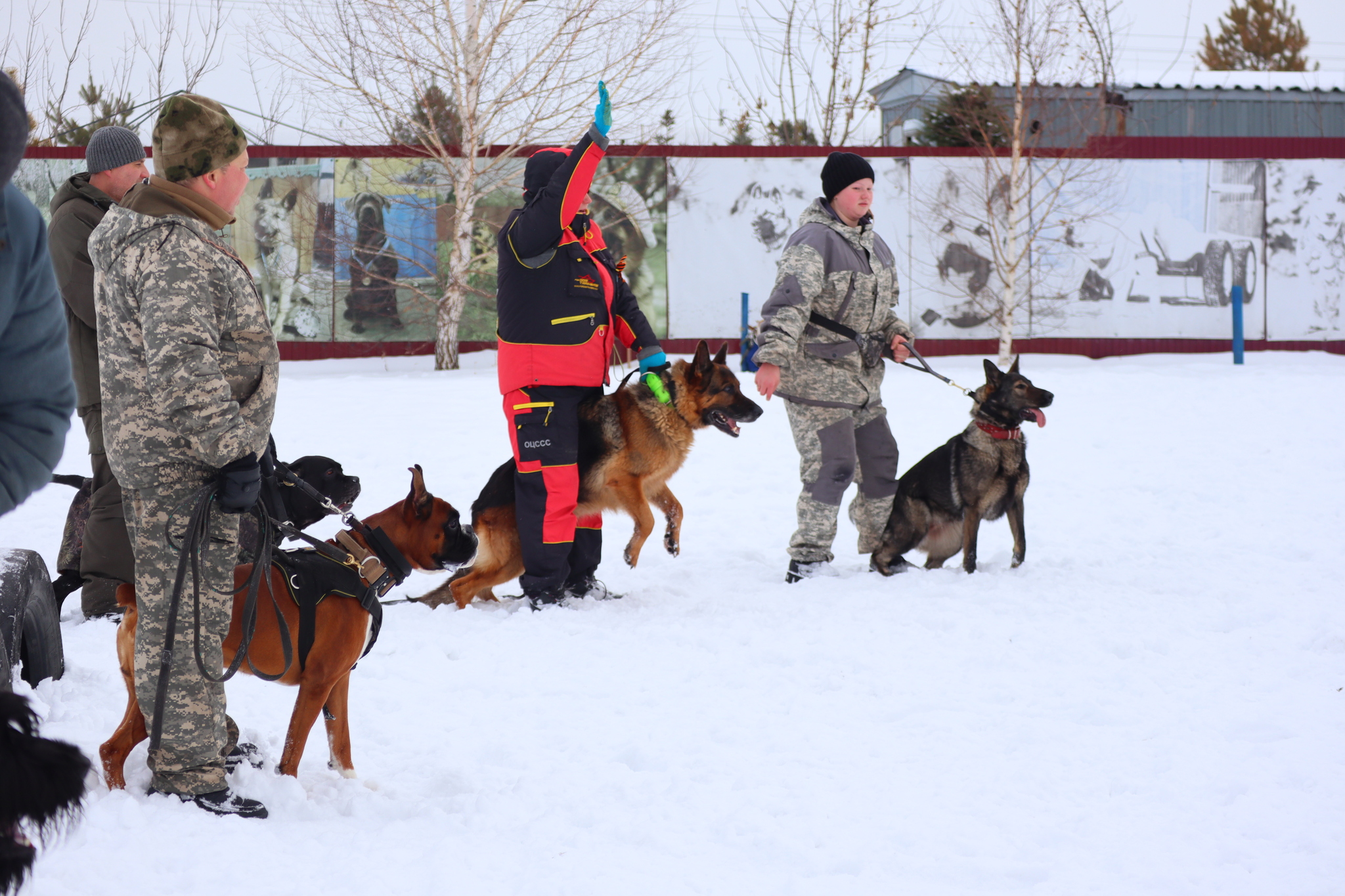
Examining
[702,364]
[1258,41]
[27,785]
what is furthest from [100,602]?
[1258,41]

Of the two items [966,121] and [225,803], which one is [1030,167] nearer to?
[966,121]

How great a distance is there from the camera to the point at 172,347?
229cm

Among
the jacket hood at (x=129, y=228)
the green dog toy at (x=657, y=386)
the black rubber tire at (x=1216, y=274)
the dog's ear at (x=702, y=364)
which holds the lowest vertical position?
the green dog toy at (x=657, y=386)

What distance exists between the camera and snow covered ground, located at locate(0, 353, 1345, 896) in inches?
91.4

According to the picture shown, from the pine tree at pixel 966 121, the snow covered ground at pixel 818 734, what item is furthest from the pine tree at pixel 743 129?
the snow covered ground at pixel 818 734

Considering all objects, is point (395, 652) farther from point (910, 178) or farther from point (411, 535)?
point (910, 178)

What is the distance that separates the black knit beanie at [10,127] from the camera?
42.7 inches

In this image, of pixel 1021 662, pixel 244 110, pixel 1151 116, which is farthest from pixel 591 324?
pixel 1151 116

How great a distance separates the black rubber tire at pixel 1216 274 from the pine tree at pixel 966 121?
3.41 meters

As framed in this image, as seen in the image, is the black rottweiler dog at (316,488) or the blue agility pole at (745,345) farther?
the blue agility pole at (745,345)

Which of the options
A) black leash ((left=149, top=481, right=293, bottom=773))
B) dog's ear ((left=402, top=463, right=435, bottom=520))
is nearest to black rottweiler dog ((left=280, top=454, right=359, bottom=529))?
dog's ear ((left=402, top=463, right=435, bottom=520))

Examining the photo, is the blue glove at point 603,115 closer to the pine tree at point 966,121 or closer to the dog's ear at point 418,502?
the dog's ear at point 418,502

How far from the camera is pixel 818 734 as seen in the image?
323 cm

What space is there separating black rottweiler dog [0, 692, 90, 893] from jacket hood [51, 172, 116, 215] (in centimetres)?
334
